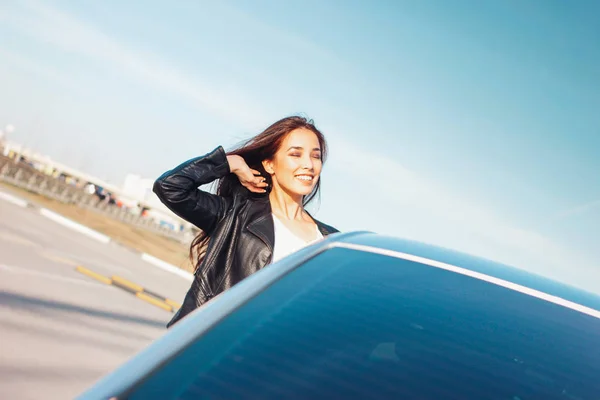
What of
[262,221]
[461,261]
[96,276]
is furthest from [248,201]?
[96,276]

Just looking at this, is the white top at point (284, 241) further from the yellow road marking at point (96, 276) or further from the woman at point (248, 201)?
the yellow road marking at point (96, 276)

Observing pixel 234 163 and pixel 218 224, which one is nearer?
pixel 218 224

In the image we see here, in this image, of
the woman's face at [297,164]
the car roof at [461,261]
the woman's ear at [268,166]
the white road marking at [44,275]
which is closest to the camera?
the car roof at [461,261]

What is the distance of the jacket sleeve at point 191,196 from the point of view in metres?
3.44

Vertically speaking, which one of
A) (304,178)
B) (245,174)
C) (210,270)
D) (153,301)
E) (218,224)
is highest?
(304,178)

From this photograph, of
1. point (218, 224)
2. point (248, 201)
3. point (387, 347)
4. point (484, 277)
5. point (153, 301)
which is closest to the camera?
point (387, 347)

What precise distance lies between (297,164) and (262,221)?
0.66m

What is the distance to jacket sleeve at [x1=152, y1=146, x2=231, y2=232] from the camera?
344 centimetres

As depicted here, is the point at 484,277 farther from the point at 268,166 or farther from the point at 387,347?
the point at 268,166

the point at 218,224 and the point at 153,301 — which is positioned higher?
the point at 218,224

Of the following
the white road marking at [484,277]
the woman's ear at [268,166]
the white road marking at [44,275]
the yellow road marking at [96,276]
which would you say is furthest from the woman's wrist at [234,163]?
the yellow road marking at [96,276]

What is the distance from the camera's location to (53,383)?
4.35 metres

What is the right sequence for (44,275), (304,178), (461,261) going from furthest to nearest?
(44,275)
(304,178)
(461,261)

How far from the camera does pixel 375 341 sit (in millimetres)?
1182
